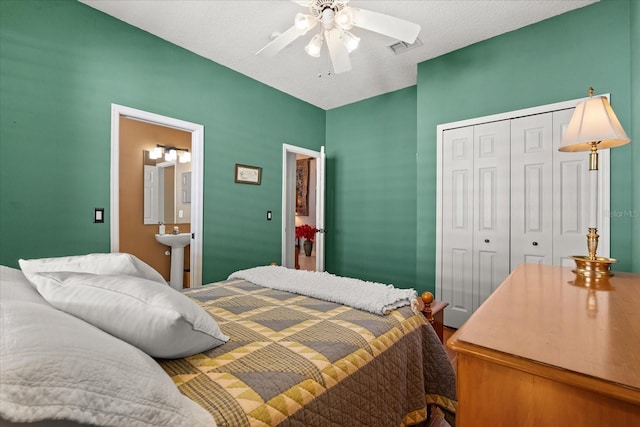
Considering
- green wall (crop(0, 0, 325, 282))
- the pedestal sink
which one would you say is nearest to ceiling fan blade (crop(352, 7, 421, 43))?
green wall (crop(0, 0, 325, 282))

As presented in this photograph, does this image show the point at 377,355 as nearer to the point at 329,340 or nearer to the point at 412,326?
the point at 329,340

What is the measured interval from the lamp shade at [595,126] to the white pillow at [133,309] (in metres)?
1.79

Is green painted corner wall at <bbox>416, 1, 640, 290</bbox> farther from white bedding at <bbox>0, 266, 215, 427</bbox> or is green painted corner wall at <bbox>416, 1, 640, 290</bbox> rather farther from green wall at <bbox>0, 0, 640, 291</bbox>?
white bedding at <bbox>0, 266, 215, 427</bbox>

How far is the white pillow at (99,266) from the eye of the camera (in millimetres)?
1208

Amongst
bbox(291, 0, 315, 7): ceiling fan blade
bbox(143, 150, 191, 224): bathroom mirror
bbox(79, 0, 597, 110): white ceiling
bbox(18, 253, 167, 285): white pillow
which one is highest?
bbox(79, 0, 597, 110): white ceiling

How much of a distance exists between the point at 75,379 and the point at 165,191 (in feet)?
14.5

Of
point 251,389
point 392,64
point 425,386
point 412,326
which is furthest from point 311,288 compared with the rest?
point 392,64

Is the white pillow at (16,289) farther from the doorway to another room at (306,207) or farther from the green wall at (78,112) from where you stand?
the doorway to another room at (306,207)

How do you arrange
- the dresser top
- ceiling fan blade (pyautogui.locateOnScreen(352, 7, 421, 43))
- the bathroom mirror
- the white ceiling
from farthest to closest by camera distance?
the bathroom mirror → the white ceiling → ceiling fan blade (pyautogui.locateOnScreen(352, 7, 421, 43)) → the dresser top

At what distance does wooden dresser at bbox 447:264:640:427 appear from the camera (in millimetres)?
554

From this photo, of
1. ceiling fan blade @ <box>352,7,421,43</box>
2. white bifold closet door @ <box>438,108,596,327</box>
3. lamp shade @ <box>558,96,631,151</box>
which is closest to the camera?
lamp shade @ <box>558,96,631,151</box>

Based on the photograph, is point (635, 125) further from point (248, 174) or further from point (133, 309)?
point (248, 174)

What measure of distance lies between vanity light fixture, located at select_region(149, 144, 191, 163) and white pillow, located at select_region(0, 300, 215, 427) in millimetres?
4096

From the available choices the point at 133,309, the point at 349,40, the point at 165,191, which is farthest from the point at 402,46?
the point at 165,191
